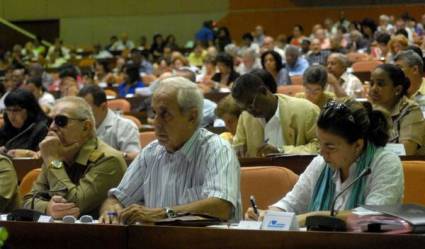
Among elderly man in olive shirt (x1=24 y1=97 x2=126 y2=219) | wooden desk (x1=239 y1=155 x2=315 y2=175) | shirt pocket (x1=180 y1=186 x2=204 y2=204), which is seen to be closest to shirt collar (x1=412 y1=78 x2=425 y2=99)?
wooden desk (x1=239 y1=155 x2=315 y2=175)

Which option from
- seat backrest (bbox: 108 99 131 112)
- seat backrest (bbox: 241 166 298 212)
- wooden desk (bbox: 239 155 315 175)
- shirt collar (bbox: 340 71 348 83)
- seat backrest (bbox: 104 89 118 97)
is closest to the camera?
seat backrest (bbox: 241 166 298 212)

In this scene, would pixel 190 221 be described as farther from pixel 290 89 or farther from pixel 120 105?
pixel 120 105

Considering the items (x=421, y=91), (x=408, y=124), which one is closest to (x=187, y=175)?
(x=408, y=124)

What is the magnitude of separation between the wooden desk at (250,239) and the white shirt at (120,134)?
354 centimetres

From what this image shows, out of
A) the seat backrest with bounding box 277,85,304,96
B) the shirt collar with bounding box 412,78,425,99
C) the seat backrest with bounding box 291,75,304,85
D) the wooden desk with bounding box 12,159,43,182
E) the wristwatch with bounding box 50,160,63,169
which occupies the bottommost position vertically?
the wooden desk with bounding box 12,159,43,182

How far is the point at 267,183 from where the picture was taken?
4.11m

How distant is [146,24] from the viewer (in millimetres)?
22438

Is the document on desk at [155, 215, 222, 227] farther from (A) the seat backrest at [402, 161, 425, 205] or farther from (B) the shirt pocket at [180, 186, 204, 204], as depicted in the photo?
(A) the seat backrest at [402, 161, 425, 205]

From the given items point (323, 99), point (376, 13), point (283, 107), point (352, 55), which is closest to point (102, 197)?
point (283, 107)

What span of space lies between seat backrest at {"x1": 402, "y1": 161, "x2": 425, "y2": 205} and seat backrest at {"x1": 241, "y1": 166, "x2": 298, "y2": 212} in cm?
47

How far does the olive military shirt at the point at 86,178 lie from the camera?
4.07 meters

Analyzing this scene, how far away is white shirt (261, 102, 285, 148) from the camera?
5359mm

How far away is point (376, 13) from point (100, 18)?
6507 millimetres

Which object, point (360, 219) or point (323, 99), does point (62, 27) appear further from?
point (360, 219)
